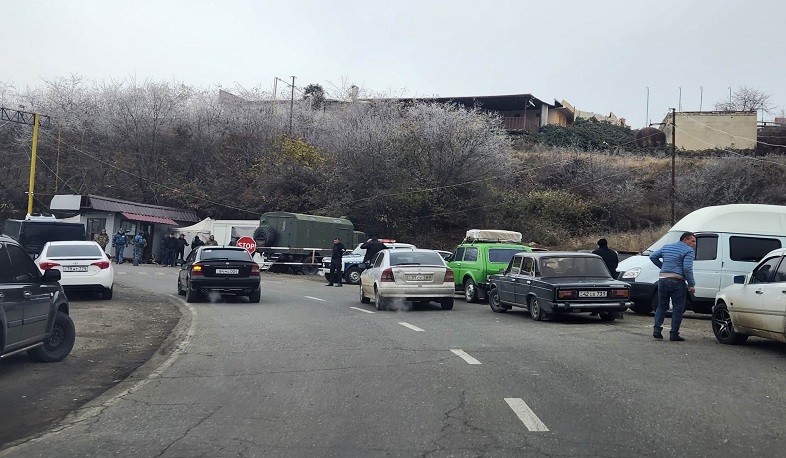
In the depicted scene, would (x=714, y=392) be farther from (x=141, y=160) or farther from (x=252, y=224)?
(x=141, y=160)

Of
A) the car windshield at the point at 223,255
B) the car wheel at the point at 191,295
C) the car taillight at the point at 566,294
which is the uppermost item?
the car windshield at the point at 223,255

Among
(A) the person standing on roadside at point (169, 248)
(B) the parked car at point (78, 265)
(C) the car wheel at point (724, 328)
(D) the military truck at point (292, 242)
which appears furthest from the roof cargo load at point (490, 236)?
(A) the person standing on roadside at point (169, 248)

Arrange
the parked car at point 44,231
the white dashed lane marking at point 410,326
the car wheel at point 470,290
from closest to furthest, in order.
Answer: the white dashed lane marking at point 410,326, the car wheel at point 470,290, the parked car at point 44,231

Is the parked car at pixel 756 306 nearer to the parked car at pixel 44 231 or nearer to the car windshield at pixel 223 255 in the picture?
the car windshield at pixel 223 255

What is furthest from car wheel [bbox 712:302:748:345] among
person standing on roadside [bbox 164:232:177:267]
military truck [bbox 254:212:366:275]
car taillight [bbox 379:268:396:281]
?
person standing on roadside [bbox 164:232:177:267]

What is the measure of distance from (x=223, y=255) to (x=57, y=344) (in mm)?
9977

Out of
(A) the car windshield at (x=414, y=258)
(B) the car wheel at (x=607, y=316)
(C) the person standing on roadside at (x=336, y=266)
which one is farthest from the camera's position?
(C) the person standing on roadside at (x=336, y=266)

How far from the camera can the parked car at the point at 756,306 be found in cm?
1038

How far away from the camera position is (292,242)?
124 ft

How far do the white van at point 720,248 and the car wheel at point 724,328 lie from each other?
5.31 meters

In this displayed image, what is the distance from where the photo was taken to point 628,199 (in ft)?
159

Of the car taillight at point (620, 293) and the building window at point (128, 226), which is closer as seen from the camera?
the car taillight at point (620, 293)

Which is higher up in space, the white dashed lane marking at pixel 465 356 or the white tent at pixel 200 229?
the white tent at pixel 200 229

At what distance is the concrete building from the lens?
5616 centimetres
